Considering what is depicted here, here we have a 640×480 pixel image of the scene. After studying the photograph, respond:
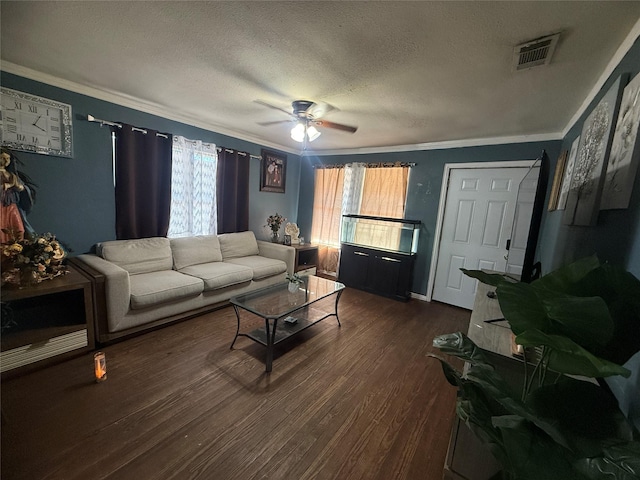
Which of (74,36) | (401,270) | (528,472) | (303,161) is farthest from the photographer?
(303,161)

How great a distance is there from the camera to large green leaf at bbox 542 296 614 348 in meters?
0.49

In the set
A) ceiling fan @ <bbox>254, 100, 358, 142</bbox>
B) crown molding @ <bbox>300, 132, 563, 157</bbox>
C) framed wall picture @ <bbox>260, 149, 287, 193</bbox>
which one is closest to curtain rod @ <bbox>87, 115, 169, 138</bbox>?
ceiling fan @ <bbox>254, 100, 358, 142</bbox>

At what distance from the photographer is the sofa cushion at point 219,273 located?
2773 mm

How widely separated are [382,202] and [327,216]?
40.3 inches

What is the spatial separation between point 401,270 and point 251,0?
3.29 m

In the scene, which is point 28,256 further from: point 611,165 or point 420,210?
point 420,210

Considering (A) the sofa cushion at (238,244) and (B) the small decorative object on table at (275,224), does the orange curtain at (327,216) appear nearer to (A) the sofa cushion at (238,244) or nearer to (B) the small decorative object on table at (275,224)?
(B) the small decorative object on table at (275,224)

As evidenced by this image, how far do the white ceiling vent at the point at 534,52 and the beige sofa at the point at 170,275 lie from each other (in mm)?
2950

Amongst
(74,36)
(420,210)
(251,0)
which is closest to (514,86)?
(251,0)

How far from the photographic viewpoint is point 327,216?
15.1ft

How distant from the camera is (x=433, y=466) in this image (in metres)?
1.36

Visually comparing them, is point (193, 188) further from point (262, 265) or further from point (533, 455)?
point (533, 455)

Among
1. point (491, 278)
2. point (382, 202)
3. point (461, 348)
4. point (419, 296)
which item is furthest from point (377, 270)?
point (491, 278)

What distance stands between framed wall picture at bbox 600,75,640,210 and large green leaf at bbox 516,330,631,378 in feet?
2.67
